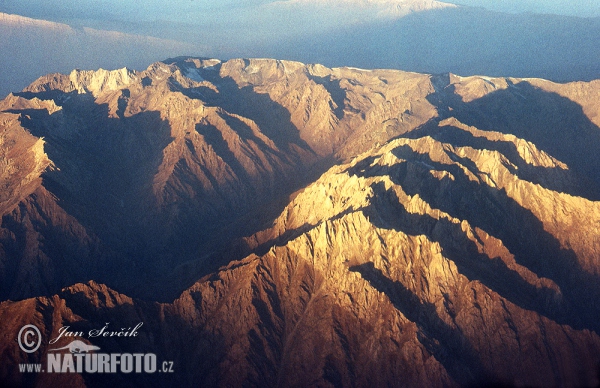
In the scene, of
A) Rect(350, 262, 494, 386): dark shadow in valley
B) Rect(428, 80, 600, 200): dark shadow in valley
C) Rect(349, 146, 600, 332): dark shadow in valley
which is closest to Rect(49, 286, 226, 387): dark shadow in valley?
Rect(350, 262, 494, 386): dark shadow in valley

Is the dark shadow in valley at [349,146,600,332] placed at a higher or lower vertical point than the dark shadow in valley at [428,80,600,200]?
higher

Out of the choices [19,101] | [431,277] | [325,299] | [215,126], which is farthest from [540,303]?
[19,101]

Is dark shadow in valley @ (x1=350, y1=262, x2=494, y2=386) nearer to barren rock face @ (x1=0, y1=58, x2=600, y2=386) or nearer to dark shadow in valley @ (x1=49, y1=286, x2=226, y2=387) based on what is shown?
barren rock face @ (x1=0, y1=58, x2=600, y2=386)

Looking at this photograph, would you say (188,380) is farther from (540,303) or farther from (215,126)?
(215,126)

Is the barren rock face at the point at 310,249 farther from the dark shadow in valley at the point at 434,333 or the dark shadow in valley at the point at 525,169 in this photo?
the dark shadow in valley at the point at 525,169

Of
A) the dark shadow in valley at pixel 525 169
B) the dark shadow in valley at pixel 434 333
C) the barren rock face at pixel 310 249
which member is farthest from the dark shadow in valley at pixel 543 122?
the dark shadow in valley at pixel 434 333

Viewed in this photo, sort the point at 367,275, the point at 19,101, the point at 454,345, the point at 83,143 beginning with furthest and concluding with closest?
the point at 19,101, the point at 83,143, the point at 367,275, the point at 454,345
